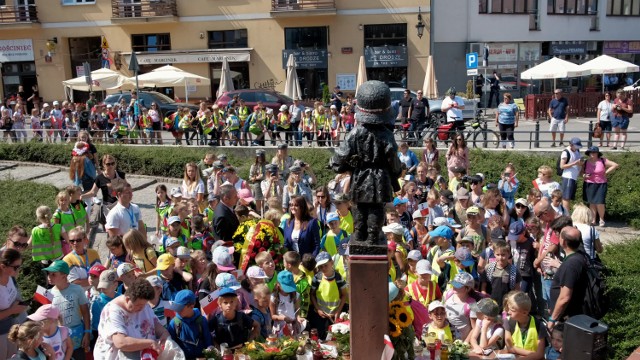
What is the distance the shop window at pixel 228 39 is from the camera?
3466 cm

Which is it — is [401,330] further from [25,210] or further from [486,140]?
[486,140]

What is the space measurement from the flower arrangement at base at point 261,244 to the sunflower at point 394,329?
297 cm

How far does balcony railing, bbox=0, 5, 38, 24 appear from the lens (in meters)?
35.6

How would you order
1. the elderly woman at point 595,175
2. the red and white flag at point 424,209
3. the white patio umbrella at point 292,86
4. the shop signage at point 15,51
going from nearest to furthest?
1. the red and white flag at point 424,209
2. the elderly woman at point 595,175
3. the white patio umbrella at point 292,86
4. the shop signage at point 15,51

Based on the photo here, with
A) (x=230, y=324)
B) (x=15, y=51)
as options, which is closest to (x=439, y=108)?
(x=230, y=324)

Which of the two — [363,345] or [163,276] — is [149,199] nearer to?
[163,276]

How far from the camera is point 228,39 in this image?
114ft

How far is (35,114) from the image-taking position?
2427cm

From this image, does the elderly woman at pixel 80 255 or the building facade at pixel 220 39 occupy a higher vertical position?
the building facade at pixel 220 39

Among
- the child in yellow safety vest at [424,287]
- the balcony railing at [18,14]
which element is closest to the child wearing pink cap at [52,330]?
the child in yellow safety vest at [424,287]

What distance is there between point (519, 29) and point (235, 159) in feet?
75.8

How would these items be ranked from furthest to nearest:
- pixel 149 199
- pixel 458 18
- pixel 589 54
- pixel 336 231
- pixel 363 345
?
pixel 589 54, pixel 458 18, pixel 149 199, pixel 336 231, pixel 363 345

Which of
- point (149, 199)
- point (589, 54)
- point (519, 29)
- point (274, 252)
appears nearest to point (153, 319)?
point (274, 252)

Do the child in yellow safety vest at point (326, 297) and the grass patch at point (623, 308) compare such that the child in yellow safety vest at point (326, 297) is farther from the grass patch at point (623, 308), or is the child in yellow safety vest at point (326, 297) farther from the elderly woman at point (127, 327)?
the grass patch at point (623, 308)
